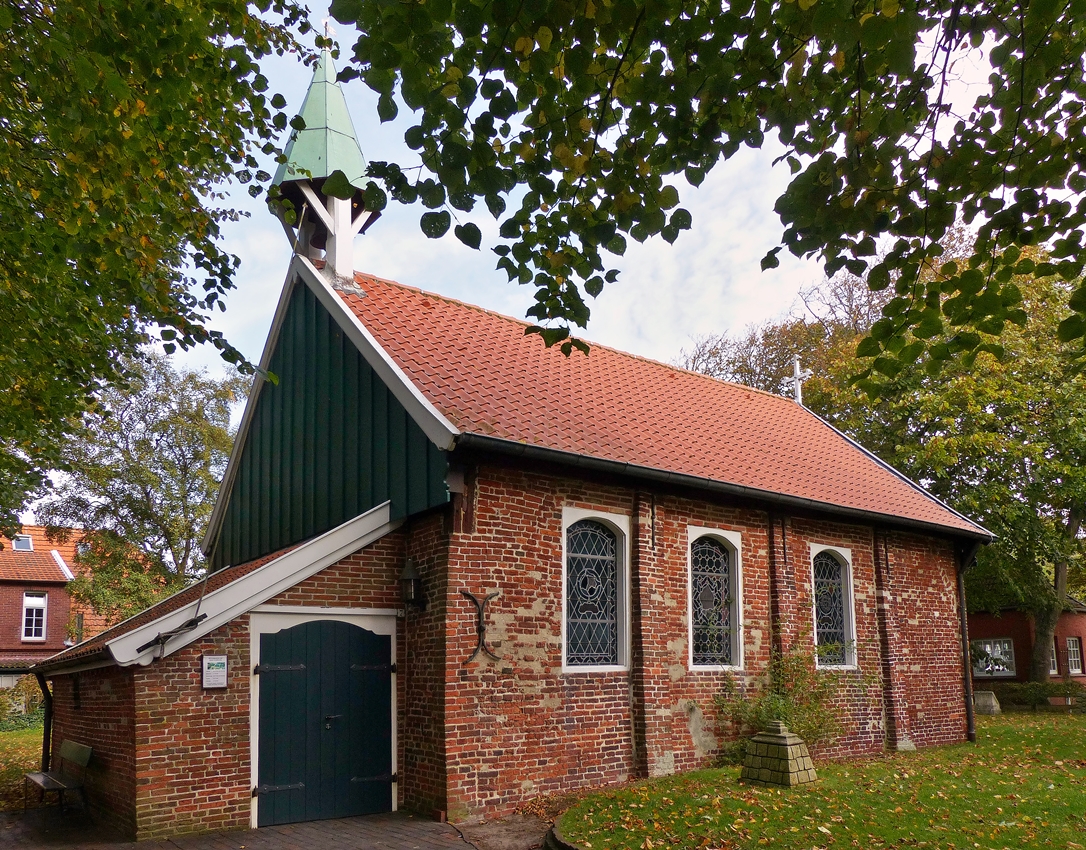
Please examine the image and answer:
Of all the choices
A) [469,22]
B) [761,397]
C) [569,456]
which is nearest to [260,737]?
[569,456]

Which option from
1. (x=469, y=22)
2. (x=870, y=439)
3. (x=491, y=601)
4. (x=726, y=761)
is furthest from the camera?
(x=870, y=439)

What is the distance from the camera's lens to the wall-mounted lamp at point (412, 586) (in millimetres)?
9867

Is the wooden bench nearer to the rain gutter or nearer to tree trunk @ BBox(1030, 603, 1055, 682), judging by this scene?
the rain gutter

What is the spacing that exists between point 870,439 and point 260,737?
20305mm

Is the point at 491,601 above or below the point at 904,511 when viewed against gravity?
below

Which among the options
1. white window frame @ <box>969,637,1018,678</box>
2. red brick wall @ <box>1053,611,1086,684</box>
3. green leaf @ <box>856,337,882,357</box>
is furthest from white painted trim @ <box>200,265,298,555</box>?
red brick wall @ <box>1053,611,1086,684</box>

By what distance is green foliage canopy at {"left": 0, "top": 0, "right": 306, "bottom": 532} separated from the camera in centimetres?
659

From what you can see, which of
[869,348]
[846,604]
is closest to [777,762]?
[846,604]

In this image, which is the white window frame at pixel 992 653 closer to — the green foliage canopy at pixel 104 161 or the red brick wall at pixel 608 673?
the red brick wall at pixel 608 673

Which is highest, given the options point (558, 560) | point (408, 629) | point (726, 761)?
point (558, 560)

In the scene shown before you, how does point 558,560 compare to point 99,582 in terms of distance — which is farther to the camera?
point 99,582

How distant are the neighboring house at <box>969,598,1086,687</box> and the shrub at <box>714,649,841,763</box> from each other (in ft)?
65.7

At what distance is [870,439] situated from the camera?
25.2 metres

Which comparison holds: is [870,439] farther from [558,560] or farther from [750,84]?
[750,84]
